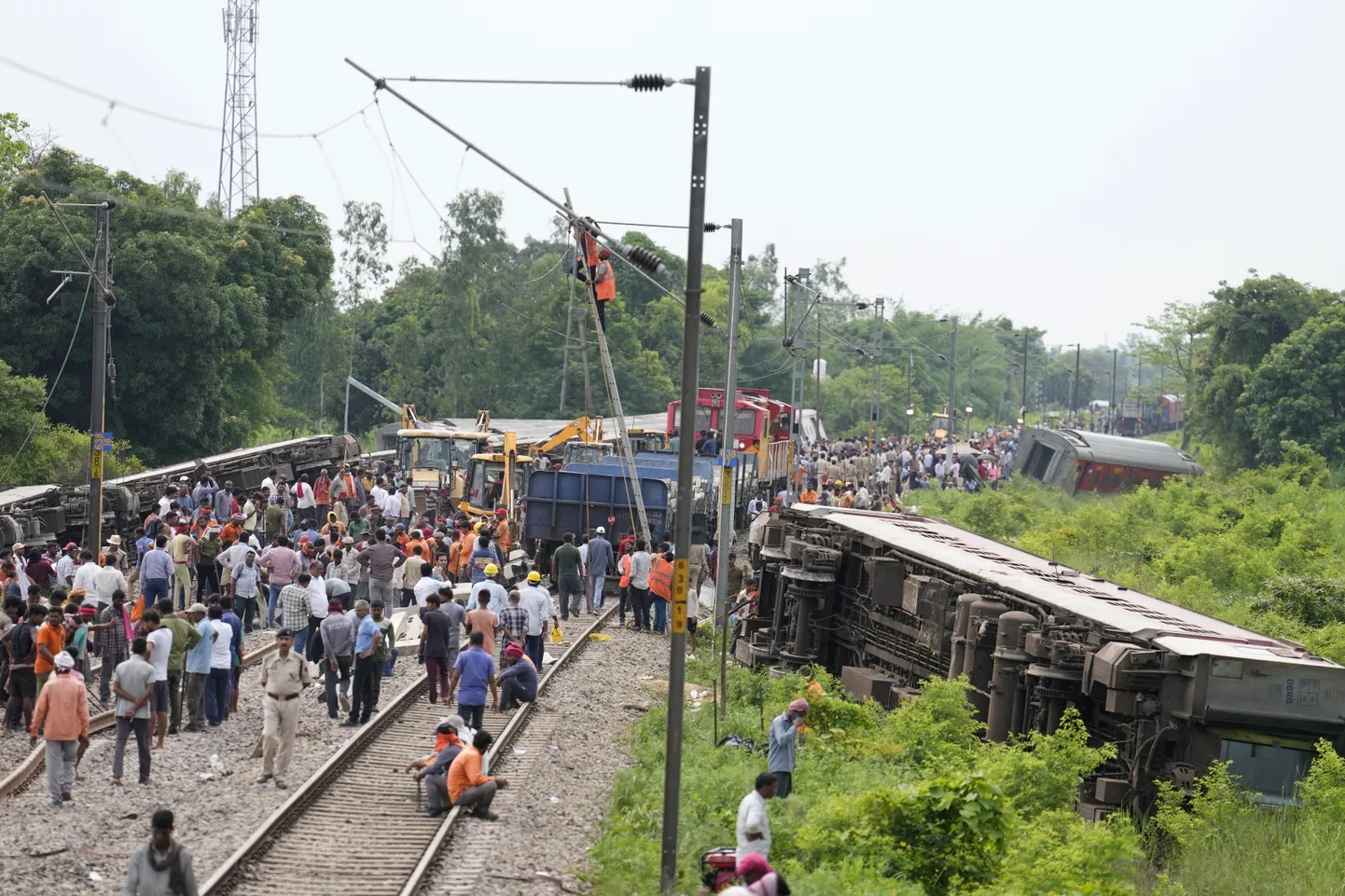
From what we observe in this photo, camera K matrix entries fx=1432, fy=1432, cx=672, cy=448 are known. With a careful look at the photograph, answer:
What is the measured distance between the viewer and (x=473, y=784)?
1240 cm

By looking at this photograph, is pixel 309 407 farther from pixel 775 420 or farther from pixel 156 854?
pixel 156 854

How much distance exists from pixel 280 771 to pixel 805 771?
481 cm

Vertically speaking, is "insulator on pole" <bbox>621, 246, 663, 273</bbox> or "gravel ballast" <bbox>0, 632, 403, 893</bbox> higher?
"insulator on pole" <bbox>621, 246, 663, 273</bbox>

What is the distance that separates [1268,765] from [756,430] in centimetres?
2711

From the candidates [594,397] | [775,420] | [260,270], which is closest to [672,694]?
[775,420]

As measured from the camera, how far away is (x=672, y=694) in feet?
35.4

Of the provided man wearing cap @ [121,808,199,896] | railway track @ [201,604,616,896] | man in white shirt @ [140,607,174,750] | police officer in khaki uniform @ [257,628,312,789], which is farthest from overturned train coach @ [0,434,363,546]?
man wearing cap @ [121,808,199,896]

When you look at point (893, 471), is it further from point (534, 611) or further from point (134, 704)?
point (134, 704)

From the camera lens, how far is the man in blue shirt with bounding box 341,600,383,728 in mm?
15055

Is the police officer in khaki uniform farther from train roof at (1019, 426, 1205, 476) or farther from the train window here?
train roof at (1019, 426, 1205, 476)

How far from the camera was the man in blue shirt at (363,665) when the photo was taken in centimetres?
1505

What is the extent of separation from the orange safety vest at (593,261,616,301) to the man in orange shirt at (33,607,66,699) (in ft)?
29.4

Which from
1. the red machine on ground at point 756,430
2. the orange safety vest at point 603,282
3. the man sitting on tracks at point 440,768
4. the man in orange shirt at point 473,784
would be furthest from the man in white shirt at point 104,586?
the red machine on ground at point 756,430

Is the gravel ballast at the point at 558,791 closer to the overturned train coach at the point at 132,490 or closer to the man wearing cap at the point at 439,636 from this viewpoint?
the man wearing cap at the point at 439,636
